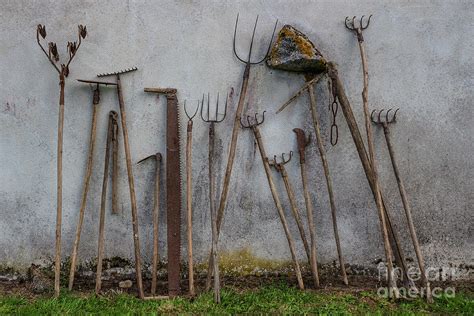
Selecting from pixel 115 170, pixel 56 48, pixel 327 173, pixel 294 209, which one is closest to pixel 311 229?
pixel 294 209

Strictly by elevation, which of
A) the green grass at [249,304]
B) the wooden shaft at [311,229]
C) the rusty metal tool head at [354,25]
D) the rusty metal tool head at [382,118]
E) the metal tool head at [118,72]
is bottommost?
the green grass at [249,304]

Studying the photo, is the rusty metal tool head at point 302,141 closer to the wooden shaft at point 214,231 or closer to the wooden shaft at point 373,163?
the wooden shaft at point 373,163

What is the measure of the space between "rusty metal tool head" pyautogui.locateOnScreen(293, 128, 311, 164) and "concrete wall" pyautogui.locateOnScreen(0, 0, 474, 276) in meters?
0.07

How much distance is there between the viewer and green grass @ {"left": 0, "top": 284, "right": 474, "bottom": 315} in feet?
Result: 15.4

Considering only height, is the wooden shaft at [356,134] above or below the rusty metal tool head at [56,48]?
below

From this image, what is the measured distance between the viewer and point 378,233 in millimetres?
5484

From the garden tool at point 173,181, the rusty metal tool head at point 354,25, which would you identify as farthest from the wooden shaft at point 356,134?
the garden tool at point 173,181

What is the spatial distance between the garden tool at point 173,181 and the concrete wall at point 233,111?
0.10 meters

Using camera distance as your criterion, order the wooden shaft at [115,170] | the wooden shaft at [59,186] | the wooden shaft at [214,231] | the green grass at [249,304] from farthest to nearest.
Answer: the wooden shaft at [115,170] < the wooden shaft at [59,186] < the wooden shaft at [214,231] < the green grass at [249,304]

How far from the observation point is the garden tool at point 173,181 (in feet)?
17.2

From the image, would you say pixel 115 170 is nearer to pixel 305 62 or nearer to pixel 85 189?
pixel 85 189

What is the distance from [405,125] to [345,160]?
2.28 ft

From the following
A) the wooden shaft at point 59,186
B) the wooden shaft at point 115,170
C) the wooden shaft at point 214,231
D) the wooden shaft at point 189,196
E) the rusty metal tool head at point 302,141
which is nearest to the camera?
the wooden shaft at point 214,231

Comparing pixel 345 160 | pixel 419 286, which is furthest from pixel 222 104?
pixel 419 286
